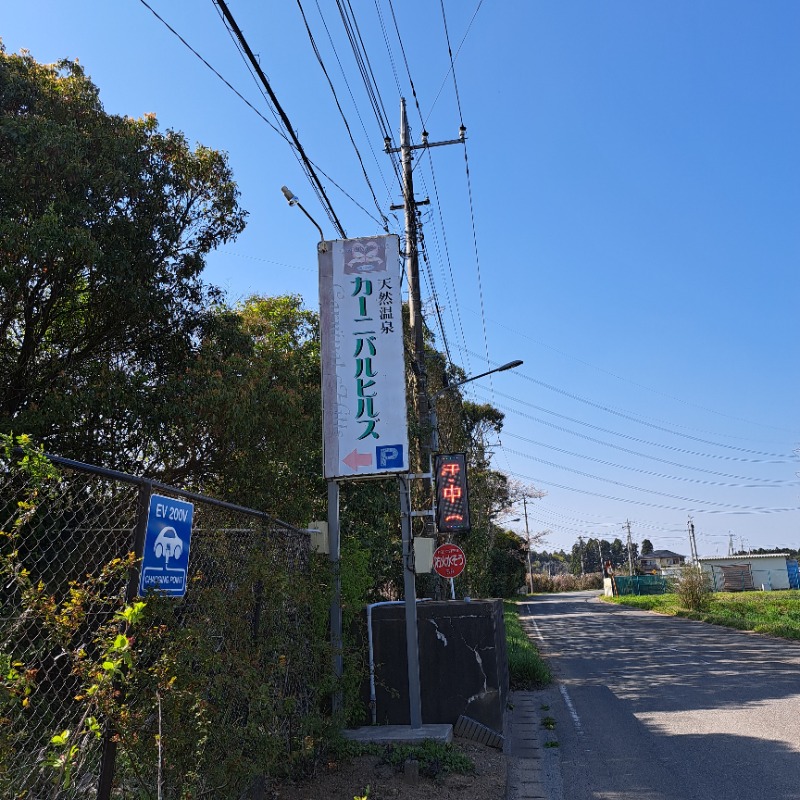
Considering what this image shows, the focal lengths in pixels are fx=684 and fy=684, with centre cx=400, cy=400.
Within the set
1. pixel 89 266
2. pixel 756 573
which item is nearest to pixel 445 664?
pixel 89 266

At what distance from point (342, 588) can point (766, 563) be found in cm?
6364

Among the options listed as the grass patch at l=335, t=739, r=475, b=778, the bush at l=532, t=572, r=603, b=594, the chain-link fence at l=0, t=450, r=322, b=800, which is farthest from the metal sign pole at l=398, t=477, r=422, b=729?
the bush at l=532, t=572, r=603, b=594

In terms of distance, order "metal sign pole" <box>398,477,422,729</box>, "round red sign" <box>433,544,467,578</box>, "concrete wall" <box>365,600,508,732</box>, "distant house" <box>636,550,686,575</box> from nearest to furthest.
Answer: "metal sign pole" <box>398,477,422,729</box> < "concrete wall" <box>365,600,508,732</box> < "round red sign" <box>433,544,467,578</box> < "distant house" <box>636,550,686,575</box>

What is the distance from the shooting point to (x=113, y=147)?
33.4ft

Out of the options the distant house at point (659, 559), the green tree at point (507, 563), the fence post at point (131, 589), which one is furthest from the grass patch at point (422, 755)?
the distant house at point (659, 559)

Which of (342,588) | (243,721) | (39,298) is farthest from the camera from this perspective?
(39,298)

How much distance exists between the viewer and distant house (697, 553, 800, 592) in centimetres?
5822

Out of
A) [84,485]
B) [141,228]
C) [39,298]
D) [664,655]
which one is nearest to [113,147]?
[141,228]

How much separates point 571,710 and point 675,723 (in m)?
1.68

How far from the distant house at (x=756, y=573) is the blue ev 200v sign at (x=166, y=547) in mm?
61248

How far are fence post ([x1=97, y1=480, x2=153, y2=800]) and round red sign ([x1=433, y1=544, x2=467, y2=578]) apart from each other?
31.0 ft

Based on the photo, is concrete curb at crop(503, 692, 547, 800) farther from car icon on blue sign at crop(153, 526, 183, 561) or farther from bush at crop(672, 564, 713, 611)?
bush at crop(672, 564, 713, 611)

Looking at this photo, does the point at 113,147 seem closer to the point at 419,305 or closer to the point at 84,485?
the point at 419,305

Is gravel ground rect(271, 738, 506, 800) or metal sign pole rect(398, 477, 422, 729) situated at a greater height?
metal sign pole rect(398, 477, 422, 729)
